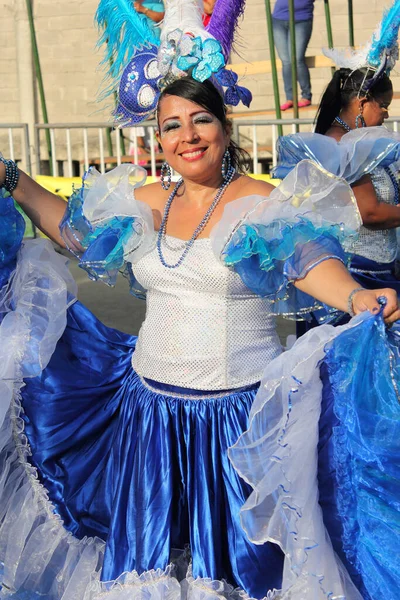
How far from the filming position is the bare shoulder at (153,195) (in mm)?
2631

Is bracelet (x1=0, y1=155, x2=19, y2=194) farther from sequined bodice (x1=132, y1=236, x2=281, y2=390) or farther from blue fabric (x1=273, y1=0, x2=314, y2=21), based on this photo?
blue fabric (x1=273, y1=0, x2=314, y2=21)

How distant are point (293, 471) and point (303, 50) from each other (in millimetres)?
6873

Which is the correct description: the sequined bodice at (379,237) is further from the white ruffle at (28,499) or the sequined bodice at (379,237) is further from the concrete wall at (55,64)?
the concrete wall at (55,64)

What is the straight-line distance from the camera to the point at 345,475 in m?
2.11

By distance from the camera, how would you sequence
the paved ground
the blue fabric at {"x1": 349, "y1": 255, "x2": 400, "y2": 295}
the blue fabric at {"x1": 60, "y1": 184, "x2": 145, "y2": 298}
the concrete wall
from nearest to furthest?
the blue fabric at {"x1": 60, "y1": 184, "x2": 145, "y2": 298}, the blue fabric at {"x1": 349, "y1": 255, "x2": 400, "y2": 295}, the paved ground, the concrete wall

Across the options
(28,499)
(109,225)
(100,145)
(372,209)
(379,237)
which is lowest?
(28,499)

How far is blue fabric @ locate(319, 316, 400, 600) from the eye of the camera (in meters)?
2.04

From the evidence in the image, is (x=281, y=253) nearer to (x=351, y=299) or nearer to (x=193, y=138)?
(x=351, y=299)

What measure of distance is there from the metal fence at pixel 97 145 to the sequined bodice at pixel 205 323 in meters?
4.88

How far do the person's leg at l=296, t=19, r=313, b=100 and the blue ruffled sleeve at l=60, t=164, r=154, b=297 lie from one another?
5.81 m

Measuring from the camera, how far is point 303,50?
827 centimetres

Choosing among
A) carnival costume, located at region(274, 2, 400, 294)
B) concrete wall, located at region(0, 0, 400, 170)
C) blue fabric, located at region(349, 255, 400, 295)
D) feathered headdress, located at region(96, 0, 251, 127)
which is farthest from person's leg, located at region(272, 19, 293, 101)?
feathered headdress, located at region(96, 0, 251, 127)

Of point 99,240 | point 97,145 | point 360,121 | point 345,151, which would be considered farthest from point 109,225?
point 97,145

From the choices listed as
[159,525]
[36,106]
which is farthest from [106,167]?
[159,525]
